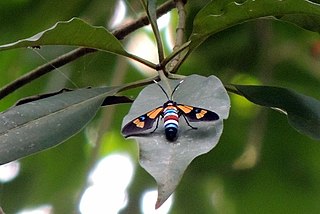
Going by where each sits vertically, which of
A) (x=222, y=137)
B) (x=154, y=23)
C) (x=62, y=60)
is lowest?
(x=222, y=137)

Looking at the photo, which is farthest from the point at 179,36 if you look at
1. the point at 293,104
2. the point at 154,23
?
the point at 293,104

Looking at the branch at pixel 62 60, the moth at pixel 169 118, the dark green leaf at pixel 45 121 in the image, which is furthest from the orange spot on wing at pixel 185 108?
the branch at pixel 62 60

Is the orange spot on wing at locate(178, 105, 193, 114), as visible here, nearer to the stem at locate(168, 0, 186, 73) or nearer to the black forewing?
the black forewing

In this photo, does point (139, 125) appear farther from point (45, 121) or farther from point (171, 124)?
point (45, 121)

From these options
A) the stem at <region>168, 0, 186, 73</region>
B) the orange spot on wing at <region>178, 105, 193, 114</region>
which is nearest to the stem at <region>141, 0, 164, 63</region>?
the stem at <region>168, 0, 186, 73</region>

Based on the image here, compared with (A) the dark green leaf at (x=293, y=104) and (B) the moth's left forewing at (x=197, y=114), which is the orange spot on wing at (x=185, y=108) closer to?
(B) the moth's left forewing at (x=197, y=114)

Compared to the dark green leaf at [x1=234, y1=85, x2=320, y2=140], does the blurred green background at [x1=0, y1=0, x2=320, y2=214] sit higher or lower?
lower

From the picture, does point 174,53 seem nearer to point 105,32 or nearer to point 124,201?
point 105,32

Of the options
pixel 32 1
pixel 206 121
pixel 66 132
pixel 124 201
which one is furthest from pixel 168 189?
pixel 32 1
